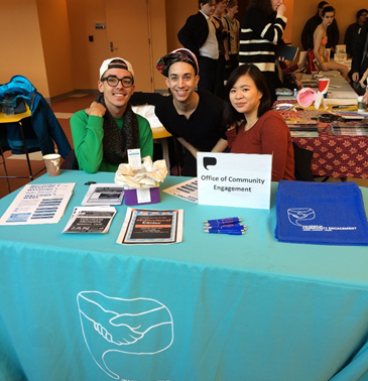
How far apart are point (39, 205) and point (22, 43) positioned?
7.07 m

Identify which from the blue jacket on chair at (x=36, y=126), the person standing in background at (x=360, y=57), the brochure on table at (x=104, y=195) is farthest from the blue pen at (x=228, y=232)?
the person standing in background at (x=360, y=57)

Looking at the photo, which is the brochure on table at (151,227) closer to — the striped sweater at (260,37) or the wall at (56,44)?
the striped sweater at (260,37)

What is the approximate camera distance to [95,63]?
817cm

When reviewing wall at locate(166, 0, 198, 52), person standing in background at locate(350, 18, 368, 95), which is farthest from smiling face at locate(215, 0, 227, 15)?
wall at locate(166, 0, 198, 52)

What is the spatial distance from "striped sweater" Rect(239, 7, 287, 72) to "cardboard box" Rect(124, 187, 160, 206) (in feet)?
7.34

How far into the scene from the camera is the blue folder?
1.03m

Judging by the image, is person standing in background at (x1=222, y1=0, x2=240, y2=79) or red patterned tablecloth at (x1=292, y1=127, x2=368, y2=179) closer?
red patterned tablecloth at (x1=292, y1=127, x2=368, y2=179)

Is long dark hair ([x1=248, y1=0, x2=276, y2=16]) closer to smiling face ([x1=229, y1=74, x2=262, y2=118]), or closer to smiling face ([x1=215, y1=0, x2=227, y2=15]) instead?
smiling face ([x1=215, y1=0, x2=227, y2=15])

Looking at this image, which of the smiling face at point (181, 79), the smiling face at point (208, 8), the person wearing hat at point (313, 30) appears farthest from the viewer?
the person wearing hat at point (313, 30)

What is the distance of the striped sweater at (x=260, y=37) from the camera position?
2.92m

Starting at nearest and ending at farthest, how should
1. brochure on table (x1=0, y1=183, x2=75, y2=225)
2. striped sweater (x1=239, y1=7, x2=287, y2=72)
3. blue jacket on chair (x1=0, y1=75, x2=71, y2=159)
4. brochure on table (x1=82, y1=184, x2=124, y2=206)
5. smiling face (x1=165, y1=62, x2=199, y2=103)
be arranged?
brochure on table (x1=0, y1=183, x2=75, y2=225), brochure on table (x1=82, y1=184, x2=124, y2=206), smiling face (x1=165, y1=62, x2=199, y2=103), blue jacket on chair (x1=0, y1=75, x2=71, y2=159), striped sweater (x1=239, y1=7, x2=287, y2=72)

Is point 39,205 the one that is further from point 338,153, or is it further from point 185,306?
point 338,153

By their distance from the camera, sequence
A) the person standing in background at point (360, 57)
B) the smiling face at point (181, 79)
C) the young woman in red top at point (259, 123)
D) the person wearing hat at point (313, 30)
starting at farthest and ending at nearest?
the person wearing hat at point (313, 30), the person standing in background at point (360, 57), the smiling face at point (181, 79), the young woman in red top at point (259, 123)

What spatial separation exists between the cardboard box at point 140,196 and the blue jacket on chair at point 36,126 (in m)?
1.76
